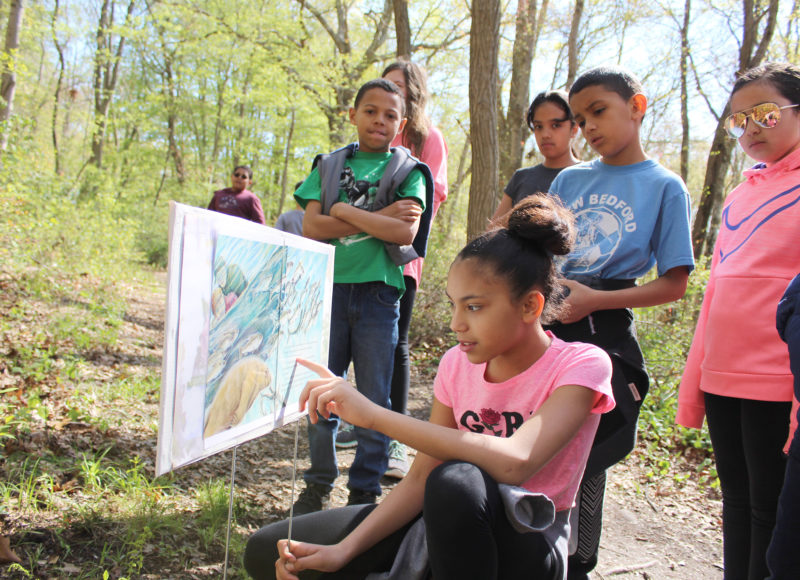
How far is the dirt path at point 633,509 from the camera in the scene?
2.80 m

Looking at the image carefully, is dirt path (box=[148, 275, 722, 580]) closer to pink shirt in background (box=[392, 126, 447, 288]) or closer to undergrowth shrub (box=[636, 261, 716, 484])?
undergrowth shrub (box=[636, 261, 716, 484])

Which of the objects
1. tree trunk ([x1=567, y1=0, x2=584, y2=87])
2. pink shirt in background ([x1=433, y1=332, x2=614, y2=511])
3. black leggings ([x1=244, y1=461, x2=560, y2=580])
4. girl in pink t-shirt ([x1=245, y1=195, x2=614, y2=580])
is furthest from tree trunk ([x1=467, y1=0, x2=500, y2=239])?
tree trunk ([x1=567, y1=0, x2=584, y2=87])

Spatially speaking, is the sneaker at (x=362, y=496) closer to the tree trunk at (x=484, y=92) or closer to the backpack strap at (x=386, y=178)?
the backpack strap at (x=386, y=178)

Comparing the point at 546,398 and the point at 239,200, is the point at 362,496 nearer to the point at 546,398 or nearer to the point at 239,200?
the point at 546,398

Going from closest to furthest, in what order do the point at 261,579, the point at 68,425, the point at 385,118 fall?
the point at 261,579 → the point at 385,118 → the point at 68,425

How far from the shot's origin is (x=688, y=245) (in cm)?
200

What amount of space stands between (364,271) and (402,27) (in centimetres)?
570

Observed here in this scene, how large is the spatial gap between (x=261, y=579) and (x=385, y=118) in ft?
6.46

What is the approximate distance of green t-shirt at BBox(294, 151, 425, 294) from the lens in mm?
2604

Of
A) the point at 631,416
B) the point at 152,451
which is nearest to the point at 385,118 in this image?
the point at 631,416

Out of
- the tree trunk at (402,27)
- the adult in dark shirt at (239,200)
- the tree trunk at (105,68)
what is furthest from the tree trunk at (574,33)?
the tree trunk at (105,68)

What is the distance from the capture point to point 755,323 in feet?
6.32

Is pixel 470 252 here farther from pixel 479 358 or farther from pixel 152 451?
pixel 152 451

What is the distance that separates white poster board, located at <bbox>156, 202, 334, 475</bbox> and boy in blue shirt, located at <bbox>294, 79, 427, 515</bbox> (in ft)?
2.45
